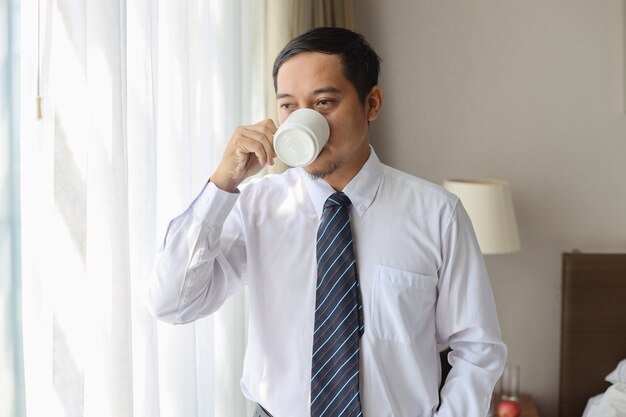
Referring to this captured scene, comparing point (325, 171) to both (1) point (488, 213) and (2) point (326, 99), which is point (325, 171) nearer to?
(2) point (326, 99)

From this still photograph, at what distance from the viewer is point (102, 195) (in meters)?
1.50

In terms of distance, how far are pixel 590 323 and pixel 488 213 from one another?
2.08 feet

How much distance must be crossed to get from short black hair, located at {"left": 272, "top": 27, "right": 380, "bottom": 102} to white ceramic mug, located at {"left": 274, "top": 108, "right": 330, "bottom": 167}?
0.63ft

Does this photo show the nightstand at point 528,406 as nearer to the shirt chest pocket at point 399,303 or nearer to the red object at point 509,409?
the red object at point 509,409

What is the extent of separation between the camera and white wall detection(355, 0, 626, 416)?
3.13 meters

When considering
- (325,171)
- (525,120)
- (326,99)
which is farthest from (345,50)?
(525,120)

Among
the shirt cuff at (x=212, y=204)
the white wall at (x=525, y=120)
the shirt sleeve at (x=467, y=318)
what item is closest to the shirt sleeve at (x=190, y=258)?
the shirt cuff at (x=212, y=204)

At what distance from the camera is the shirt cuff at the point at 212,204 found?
1.42 m

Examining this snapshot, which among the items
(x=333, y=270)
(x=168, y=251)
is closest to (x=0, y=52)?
(x=168, y=251)

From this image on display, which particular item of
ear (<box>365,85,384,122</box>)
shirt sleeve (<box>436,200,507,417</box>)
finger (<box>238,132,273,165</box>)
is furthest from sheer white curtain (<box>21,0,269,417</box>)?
shirt sleeve (<box>436,200,507,417</box>)

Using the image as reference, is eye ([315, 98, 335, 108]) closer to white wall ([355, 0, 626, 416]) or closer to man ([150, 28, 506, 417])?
man ([150, 28, 506, 417])

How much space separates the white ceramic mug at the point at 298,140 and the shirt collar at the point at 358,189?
0.23 meters

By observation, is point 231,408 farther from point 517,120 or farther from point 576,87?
point 576,87

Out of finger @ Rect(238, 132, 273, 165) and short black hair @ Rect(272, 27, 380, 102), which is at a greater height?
short black hair @ Rect(272, 27, 380, 102)
